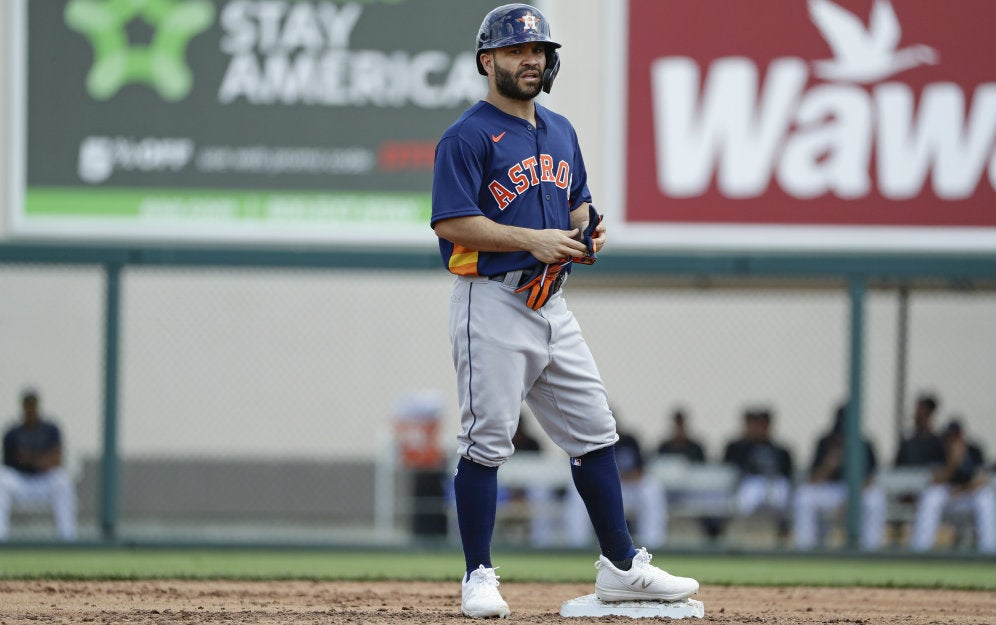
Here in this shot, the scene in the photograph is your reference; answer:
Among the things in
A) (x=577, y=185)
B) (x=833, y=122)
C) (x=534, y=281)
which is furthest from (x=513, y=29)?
(x=833, y=122)

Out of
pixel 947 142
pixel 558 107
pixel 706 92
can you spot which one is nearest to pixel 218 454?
pixel 558 107

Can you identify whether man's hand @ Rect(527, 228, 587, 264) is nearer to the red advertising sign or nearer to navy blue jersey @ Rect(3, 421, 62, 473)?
navy blue jersey @ Rect(3, 421, 62, 473)

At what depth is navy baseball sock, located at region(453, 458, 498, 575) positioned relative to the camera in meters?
4.25

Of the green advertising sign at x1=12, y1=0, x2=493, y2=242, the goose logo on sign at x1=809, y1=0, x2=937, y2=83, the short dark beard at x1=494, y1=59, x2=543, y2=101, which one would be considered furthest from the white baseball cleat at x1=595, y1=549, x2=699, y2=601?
the goose logo on sign at x1=809, y1=0, x2=937, y2=83

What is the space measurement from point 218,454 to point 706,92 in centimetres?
549

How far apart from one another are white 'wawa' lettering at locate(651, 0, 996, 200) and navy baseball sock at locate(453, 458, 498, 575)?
282 inches

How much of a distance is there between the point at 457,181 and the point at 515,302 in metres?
0.41

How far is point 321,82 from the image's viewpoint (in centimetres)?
1101

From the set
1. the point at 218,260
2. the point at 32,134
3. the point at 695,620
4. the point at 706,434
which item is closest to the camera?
the point at 695,620

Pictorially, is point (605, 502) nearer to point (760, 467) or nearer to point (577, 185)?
point (577, 185)

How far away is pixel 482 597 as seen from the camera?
4156mm

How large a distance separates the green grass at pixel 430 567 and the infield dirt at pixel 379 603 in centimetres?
33

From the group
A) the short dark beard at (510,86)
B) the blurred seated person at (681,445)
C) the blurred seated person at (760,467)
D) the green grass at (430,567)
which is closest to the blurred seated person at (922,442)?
the blurred seated person at (760,467)

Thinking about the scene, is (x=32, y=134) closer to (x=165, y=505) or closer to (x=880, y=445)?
(x=165, y=505)
